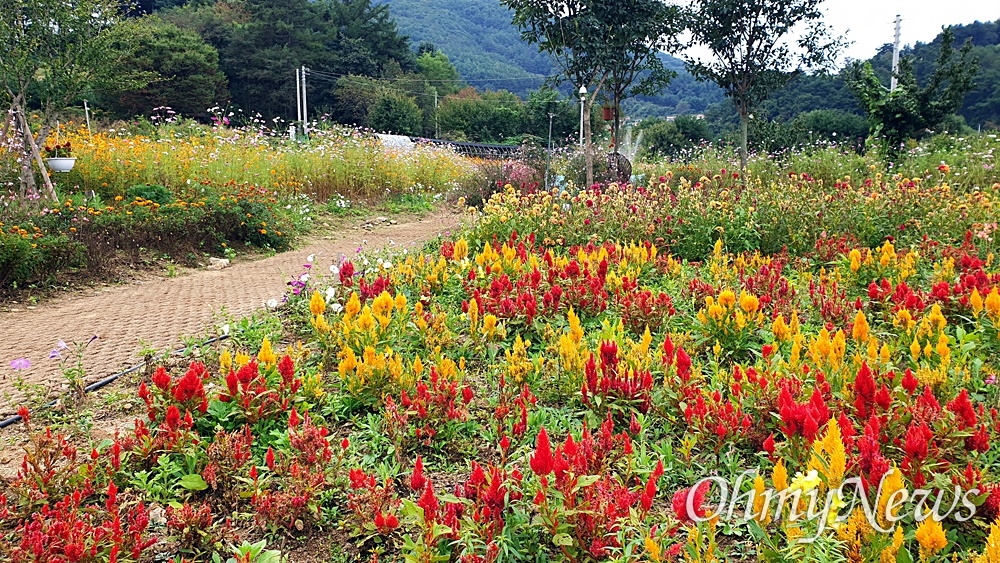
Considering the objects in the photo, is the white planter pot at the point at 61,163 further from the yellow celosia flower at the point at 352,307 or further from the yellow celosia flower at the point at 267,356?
the yellow celosia flower at the point at 267,356

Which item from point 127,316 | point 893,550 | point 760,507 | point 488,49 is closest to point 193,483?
point 760,507

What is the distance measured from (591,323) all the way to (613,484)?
1932 millimetres

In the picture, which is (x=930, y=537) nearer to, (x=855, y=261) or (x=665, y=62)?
(x=855, y=261)

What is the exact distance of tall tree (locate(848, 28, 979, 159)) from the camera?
12.4 metres

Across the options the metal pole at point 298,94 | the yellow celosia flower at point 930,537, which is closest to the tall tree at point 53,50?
the yellow celosia flower at point 930,537

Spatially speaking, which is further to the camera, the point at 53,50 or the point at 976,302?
the point at 53,50

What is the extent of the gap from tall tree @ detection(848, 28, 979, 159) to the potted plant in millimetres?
13734

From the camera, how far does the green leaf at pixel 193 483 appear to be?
239 cm

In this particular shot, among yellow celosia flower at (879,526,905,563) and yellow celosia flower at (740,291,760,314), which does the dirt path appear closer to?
yellow celosia flower at (740,291,760,314)

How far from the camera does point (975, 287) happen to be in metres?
3.62

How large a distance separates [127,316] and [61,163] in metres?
5.27

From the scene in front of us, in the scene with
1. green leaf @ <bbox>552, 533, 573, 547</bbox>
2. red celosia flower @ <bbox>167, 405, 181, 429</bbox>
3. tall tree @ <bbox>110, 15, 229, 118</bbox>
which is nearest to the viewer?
green leaf @ <bbox>552, 533, 573, 547</bbox>

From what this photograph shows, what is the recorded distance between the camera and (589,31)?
37.8 ft

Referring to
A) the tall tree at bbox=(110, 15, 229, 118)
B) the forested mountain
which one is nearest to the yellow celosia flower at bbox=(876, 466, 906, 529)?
the tall tree at bbox=(110, 15, 229, 118)
